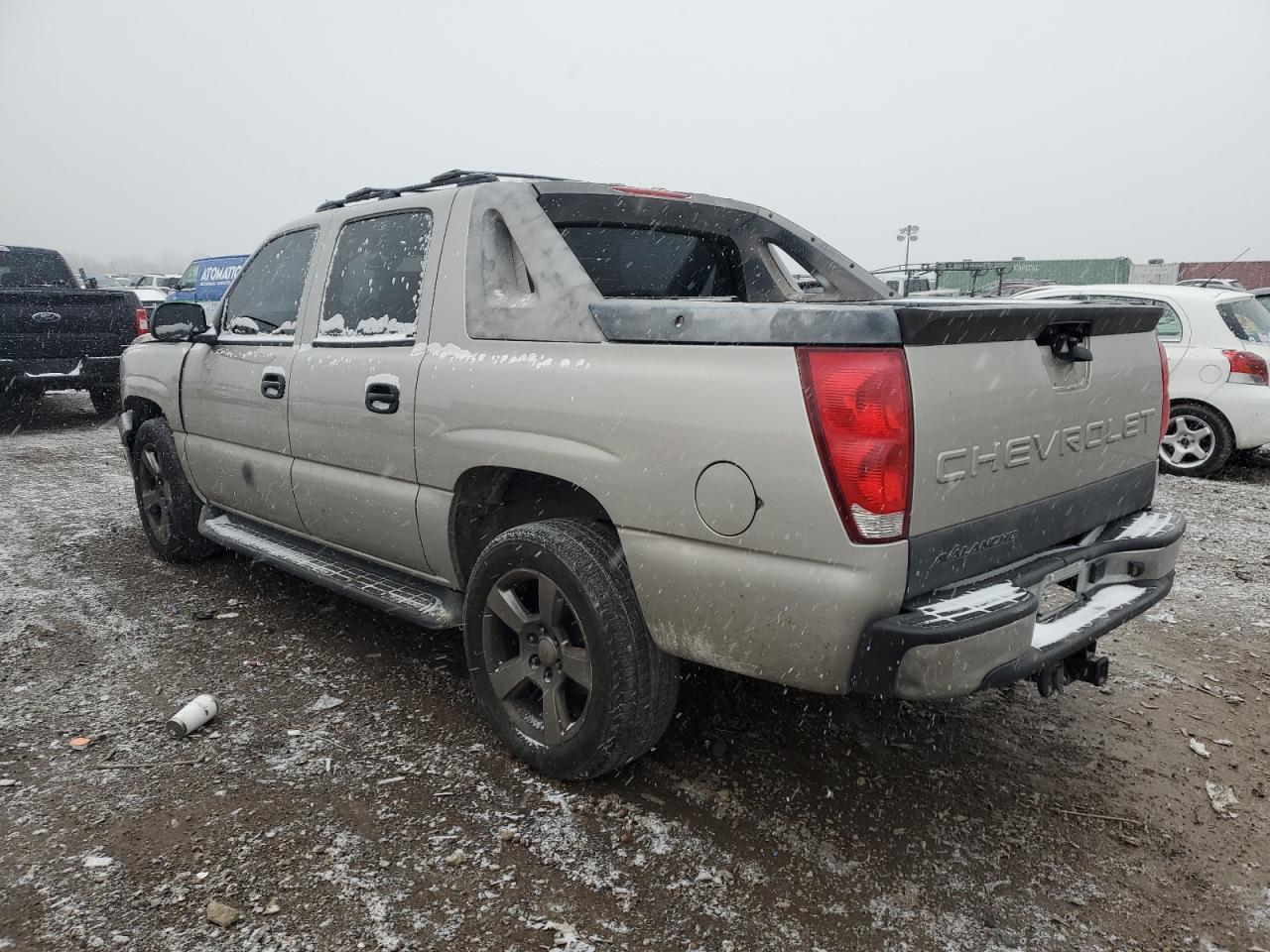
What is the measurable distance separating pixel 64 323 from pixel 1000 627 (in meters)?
10.2

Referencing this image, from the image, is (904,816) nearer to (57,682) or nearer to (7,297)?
(57,682)

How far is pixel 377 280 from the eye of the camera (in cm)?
341

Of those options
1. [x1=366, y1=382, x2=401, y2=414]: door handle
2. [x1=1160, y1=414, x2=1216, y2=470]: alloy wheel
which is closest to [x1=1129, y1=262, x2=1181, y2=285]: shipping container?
[x1=1160, y1=414, x2=1216, y2=470]: alloy wheel

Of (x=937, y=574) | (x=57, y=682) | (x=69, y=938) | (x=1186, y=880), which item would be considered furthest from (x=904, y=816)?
(x=57, y=682)

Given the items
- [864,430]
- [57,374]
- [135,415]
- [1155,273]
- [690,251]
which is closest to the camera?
[864,430]

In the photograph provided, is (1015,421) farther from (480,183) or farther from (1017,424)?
(480,183)

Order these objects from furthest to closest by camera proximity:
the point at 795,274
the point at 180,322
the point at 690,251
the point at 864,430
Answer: the point at 180,322
the point at 795,274
the point at 690,251
the point at 864,430

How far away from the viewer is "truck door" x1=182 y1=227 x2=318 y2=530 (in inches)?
147

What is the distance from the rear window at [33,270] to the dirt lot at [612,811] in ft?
27.5

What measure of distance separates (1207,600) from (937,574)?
3.14 m

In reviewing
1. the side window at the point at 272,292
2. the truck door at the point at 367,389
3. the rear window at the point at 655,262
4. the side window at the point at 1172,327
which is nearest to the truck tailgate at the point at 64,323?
the side window at the point at 272,292

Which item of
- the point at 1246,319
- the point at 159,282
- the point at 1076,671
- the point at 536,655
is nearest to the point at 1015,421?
the point at 1076,671

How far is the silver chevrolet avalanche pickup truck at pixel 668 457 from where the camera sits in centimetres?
204

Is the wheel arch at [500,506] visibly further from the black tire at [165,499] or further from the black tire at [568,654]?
the black tire at [165,499]
